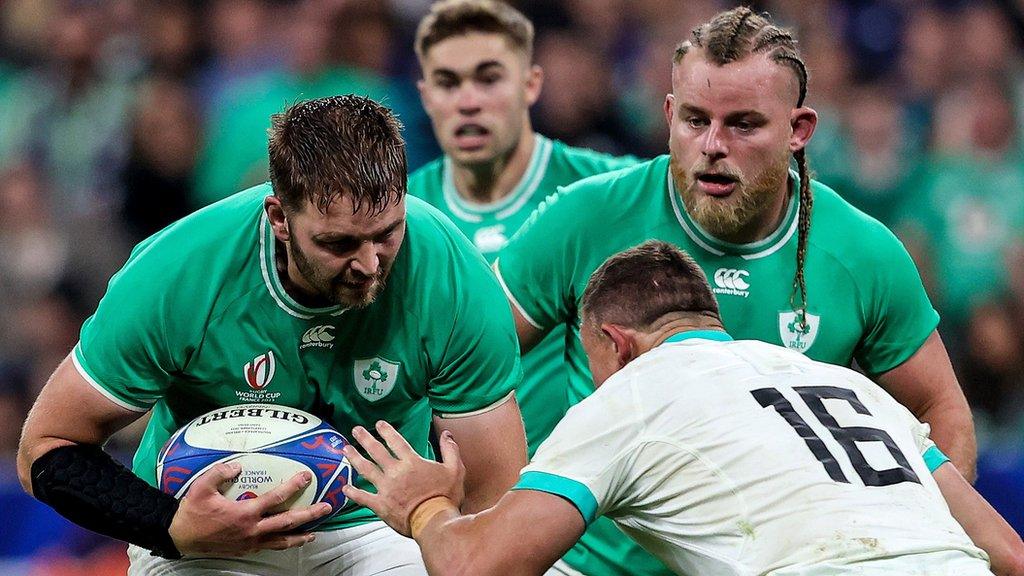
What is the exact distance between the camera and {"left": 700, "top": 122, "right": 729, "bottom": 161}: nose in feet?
14.2

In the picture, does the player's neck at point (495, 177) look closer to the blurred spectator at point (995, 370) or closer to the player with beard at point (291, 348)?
the player with beard at point (291, 348)

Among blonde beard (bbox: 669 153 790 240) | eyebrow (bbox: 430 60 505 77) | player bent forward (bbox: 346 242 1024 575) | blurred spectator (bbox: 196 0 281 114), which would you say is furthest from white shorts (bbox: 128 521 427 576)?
blurred spectator (bbox: 196 0 281 114)

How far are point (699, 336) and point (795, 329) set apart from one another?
0.94 meters

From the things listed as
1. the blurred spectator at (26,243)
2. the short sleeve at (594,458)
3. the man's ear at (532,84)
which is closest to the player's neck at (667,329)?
the short sleeve at (594,458)

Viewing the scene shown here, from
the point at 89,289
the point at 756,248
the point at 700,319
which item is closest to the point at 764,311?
the point at 756,248

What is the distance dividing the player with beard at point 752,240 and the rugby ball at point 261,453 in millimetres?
995

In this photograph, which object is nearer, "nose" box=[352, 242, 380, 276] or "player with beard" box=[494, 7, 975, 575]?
"nose" box=[352, 242, 380, 276]

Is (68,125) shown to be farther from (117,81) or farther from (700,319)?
(700,319)

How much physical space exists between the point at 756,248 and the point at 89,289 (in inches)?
182

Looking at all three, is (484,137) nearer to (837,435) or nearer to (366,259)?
(366,259)

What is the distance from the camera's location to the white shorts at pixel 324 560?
4.19 meters

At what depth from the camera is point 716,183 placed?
14.5 ft

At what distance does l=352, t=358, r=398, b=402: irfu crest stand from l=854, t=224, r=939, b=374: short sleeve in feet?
5.09

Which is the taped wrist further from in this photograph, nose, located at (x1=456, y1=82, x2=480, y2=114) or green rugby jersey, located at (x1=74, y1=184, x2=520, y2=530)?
nose, located at (x1=456, y1=82, x2=480, y2=114)
